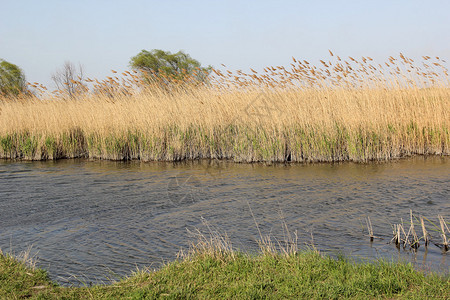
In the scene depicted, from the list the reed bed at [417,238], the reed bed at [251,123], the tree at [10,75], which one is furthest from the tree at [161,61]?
the reed bed at [417,238]

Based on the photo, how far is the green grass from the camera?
131 inches

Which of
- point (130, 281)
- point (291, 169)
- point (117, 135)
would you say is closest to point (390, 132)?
point (291, 169)

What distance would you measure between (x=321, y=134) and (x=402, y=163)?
2037 millimetres

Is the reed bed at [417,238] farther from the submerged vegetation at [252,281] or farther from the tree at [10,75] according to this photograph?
the tree at [10,75]

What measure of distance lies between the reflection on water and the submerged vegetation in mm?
457

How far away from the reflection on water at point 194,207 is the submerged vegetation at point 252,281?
0.46 metres

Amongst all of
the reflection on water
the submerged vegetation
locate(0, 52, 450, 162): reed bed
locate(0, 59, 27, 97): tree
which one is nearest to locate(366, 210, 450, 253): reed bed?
the reflection on water

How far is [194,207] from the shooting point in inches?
270

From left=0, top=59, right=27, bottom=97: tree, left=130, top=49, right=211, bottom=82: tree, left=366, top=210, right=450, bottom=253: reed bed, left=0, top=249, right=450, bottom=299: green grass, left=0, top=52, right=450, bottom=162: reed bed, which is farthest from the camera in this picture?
left=130, top=49, right=211, bottom=82: tree

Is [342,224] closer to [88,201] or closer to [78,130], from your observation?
[88,201]

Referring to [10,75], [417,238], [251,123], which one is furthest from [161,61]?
[417,238]

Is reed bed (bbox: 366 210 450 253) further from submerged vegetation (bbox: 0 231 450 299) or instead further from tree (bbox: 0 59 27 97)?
tree (bbox: 0 59 27 97)

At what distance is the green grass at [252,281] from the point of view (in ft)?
10.9

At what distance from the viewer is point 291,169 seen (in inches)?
395
